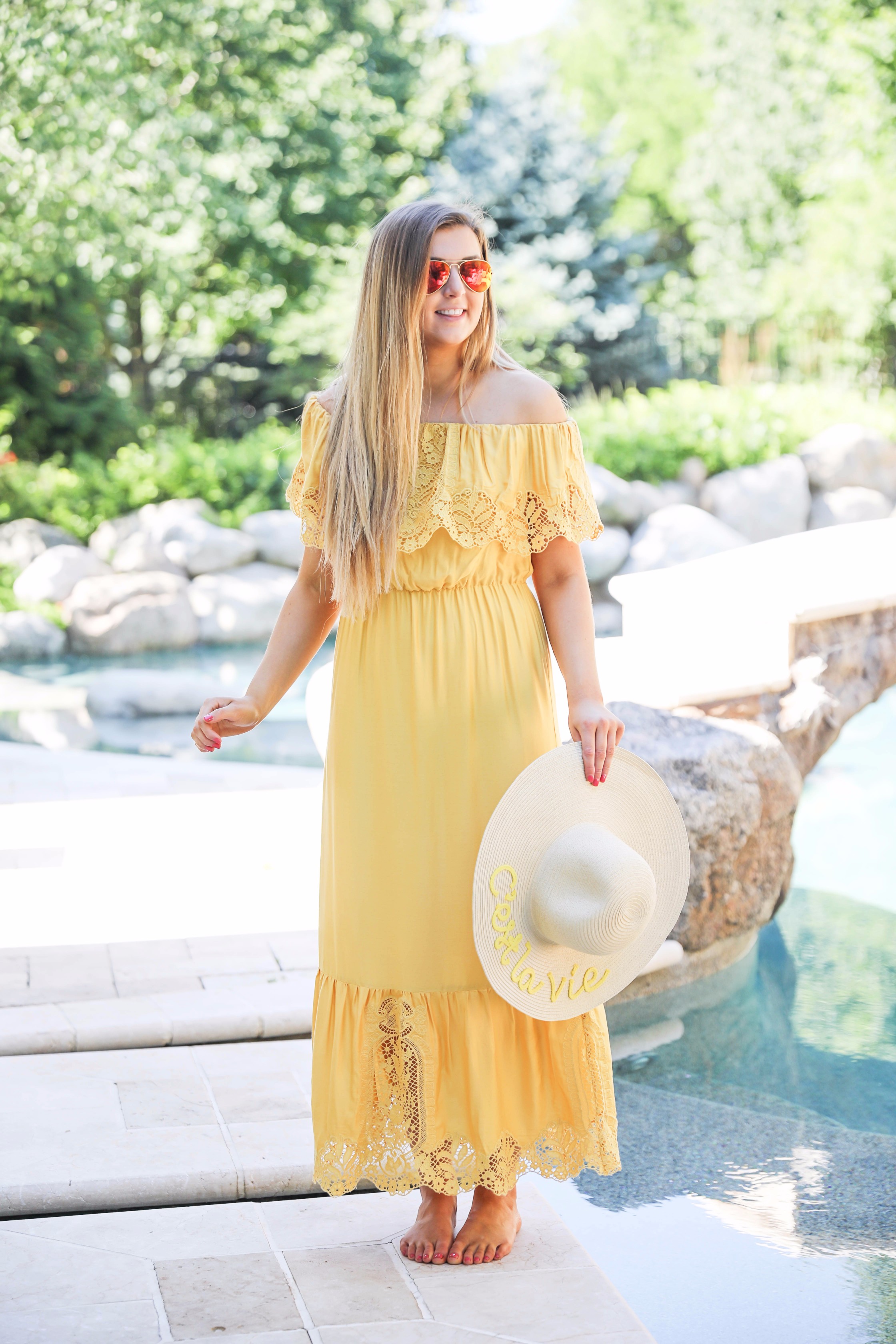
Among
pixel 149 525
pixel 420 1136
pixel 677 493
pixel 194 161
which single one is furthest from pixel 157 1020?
pixel 194 161

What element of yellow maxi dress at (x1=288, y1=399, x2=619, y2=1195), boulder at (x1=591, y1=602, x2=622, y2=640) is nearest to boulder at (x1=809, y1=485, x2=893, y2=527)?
boulder at (x1=591, y1=602, x2=622, y2=640)

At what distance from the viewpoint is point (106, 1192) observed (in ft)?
7.73

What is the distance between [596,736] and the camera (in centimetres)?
204

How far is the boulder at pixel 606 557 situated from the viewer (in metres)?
12.9

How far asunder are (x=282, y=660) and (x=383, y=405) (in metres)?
0.49

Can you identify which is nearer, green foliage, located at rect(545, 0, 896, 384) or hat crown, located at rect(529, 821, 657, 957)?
hat crown, located at rect(529, 821, 657, 957)

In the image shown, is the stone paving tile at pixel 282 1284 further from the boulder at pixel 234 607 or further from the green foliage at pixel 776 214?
the green foliage at pixel 776 214

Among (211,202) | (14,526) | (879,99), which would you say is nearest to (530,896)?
(14,526)

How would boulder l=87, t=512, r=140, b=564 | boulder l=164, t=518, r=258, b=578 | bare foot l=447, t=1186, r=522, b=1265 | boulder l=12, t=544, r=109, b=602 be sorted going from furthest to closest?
1. boulder l=87, t=512, r=140, b=564
2. boulder l=164, t=518, r=258, b=578
3. boulder l=12, t=544, r=109, b=602
4. bare foot l=447, t=1186, r=522, b=1265

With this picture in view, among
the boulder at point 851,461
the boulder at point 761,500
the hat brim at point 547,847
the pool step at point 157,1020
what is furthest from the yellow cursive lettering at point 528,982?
the boulder at point 851,461

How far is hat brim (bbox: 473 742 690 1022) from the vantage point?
1986mm

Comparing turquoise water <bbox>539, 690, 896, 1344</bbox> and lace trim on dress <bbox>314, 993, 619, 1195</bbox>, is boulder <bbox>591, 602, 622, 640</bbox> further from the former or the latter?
lace trim on dress <bbox>314, 993, 619, 1195</bbox>

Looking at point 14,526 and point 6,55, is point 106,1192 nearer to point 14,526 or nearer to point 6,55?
point 6,55

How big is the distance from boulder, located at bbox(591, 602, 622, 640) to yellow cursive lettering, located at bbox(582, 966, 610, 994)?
9.25m
